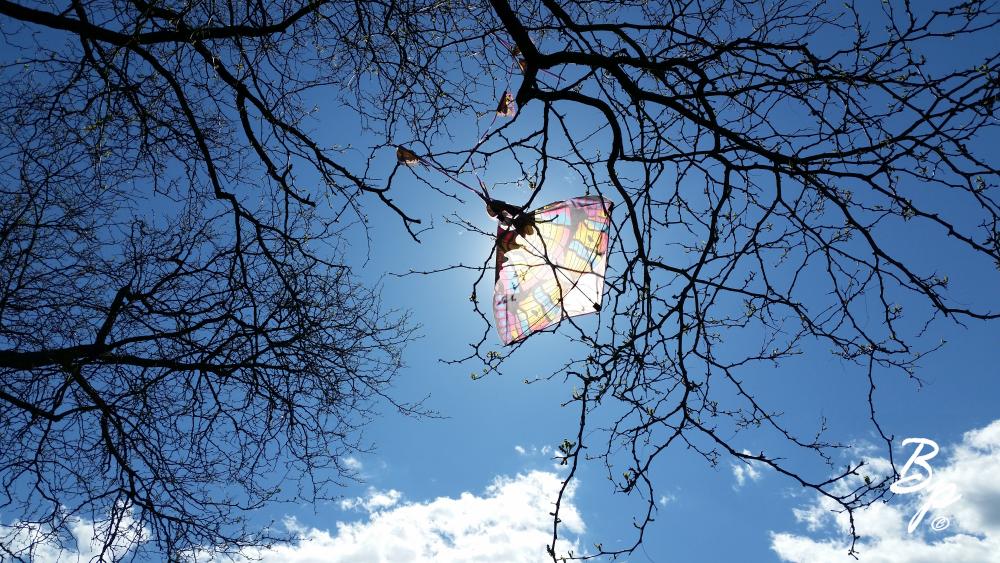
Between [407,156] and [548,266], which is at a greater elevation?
[407,156]

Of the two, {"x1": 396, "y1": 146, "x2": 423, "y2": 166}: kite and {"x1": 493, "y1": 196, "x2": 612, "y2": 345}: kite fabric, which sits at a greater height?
{"x1": 396, "y1": 146, "x2": 423, "y2": 166}: kite

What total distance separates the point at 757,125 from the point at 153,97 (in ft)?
9.59

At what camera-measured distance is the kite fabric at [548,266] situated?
7.13 feet

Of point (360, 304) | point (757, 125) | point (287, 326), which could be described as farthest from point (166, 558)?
point (757, 125)

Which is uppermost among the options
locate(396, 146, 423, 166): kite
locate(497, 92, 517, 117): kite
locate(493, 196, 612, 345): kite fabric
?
locate(497, 92, 517, 117): kite

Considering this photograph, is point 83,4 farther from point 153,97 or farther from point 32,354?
point 32,354

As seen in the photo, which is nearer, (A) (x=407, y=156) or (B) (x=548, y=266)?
(B) (x=548, y=266)

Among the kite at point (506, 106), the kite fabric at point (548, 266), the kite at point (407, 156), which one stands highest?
the kite at point (506, 106)

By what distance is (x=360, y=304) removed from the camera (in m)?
4.30

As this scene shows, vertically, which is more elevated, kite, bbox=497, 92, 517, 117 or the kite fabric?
kite, bbox=497, 92, 517, 117

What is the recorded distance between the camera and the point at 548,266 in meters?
2.18

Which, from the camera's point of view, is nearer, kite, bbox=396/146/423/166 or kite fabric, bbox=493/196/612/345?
kite fabric, bbox=493/196/612/345

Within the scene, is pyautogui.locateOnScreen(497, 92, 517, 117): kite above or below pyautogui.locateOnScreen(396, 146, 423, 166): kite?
above

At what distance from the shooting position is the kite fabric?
7.13 feet
